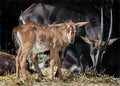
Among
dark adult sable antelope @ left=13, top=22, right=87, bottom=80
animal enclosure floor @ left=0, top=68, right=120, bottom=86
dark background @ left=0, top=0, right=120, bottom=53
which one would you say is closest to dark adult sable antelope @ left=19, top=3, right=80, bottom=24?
dark background @ left=0, top=0, right=120, bottom=53

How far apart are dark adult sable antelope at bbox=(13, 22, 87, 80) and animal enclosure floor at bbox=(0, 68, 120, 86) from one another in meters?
0.15

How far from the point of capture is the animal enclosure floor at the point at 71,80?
6.94 meters

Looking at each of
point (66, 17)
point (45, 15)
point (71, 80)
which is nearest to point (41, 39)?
point (71, 80)

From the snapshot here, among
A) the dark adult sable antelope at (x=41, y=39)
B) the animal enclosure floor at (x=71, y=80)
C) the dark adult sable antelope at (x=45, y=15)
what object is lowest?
the animal enclosure floor at (x=71, y=80)

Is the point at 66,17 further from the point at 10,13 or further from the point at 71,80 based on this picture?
the point at 71,80

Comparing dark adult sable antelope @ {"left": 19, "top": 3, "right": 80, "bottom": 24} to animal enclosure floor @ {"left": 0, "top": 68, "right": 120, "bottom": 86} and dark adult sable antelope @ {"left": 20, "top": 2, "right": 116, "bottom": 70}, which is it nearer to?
dark adult sable antelope @ {"left": 20, "top": 2, "right": 116, "bottom": 70}

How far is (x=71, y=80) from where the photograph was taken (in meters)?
7.27

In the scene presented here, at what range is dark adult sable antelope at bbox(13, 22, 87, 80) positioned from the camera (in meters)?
6.96

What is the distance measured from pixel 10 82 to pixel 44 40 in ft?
2.69

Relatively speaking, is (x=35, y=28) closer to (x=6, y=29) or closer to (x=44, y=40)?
(x=44, y=40)

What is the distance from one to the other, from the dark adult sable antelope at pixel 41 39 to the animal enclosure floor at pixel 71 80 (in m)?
0.15

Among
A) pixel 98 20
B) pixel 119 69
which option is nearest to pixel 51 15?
pixel 98 20

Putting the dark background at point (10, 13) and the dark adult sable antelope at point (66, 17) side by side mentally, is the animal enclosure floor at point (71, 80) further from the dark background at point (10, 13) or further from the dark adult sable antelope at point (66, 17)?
the dark background at point (10, 13)

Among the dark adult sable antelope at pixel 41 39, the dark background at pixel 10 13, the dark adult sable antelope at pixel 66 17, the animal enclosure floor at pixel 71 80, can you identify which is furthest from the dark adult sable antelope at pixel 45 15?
the dark adult sable antelope at pixel 41 39
